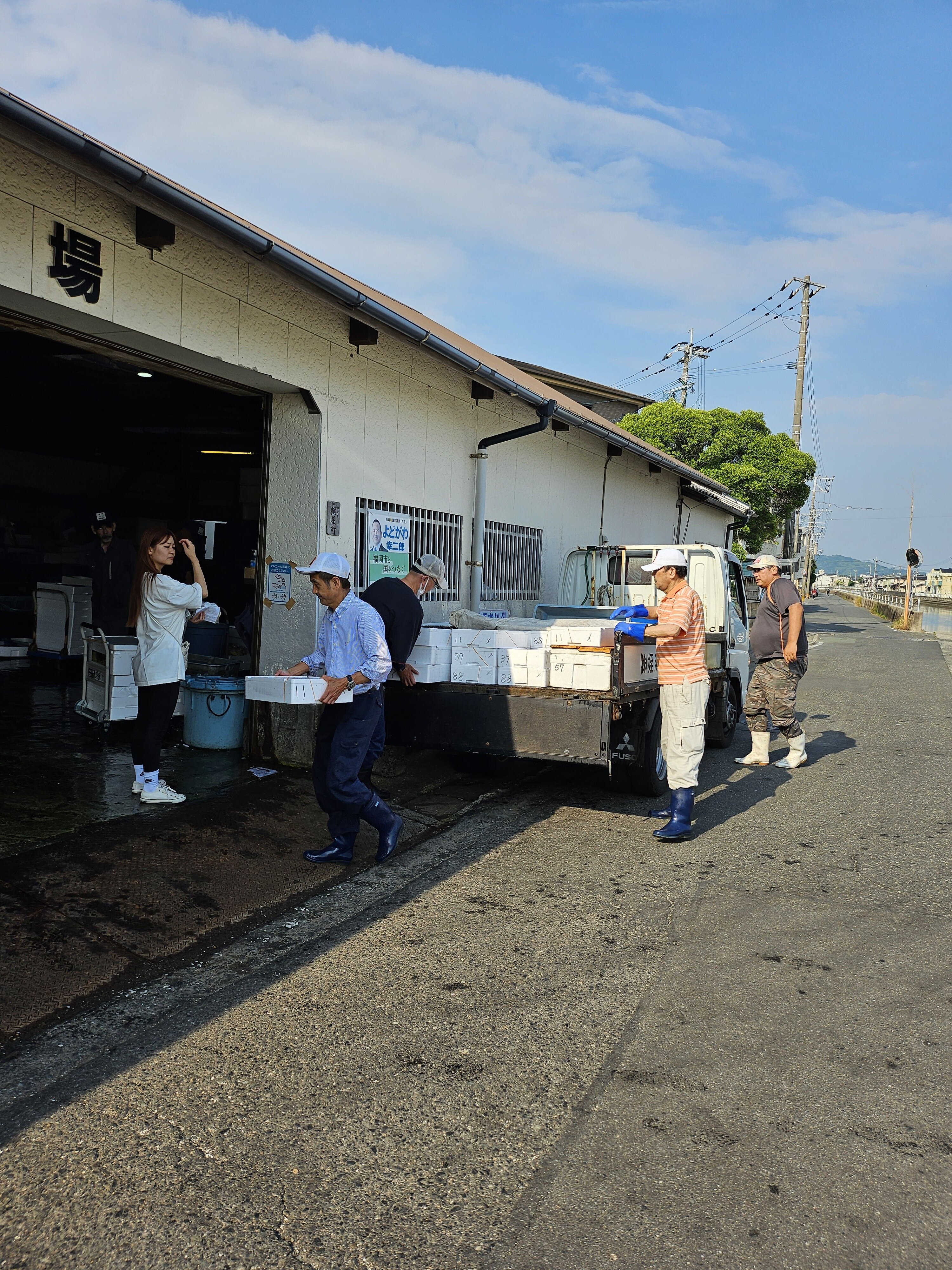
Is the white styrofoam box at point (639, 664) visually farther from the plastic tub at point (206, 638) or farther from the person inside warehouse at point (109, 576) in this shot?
the person inside warehouse at point (109, 576)

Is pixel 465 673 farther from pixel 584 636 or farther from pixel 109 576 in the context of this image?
pixel 109 576

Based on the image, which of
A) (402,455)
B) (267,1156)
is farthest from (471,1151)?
(402,455)

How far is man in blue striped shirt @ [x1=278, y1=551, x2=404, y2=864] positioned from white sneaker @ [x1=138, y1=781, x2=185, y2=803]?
1264 mm

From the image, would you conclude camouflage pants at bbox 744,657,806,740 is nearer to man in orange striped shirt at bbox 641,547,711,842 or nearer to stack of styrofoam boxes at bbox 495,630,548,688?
man in orange striped shirt at bbox 641,547,711,842

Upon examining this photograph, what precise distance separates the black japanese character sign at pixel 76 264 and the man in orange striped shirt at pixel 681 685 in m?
3.89

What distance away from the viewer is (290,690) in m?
4.96

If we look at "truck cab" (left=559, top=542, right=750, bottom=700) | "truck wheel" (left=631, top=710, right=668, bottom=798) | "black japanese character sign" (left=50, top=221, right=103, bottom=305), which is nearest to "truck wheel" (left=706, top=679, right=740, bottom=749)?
"truck cab" (left=559, top=542, right=750, bottom=700)

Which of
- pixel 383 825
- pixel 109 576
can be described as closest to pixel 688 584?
pixel 383 825

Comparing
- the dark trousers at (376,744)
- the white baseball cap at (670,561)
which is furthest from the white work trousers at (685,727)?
the dark trousers at (376,744)

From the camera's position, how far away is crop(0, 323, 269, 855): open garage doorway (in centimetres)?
673

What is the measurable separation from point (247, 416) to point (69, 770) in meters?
5.12

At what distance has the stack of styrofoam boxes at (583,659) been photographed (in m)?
6.12

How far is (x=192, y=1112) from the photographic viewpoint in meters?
2.96

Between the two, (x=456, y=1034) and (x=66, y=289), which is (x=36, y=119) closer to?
(x=66, y=289)
